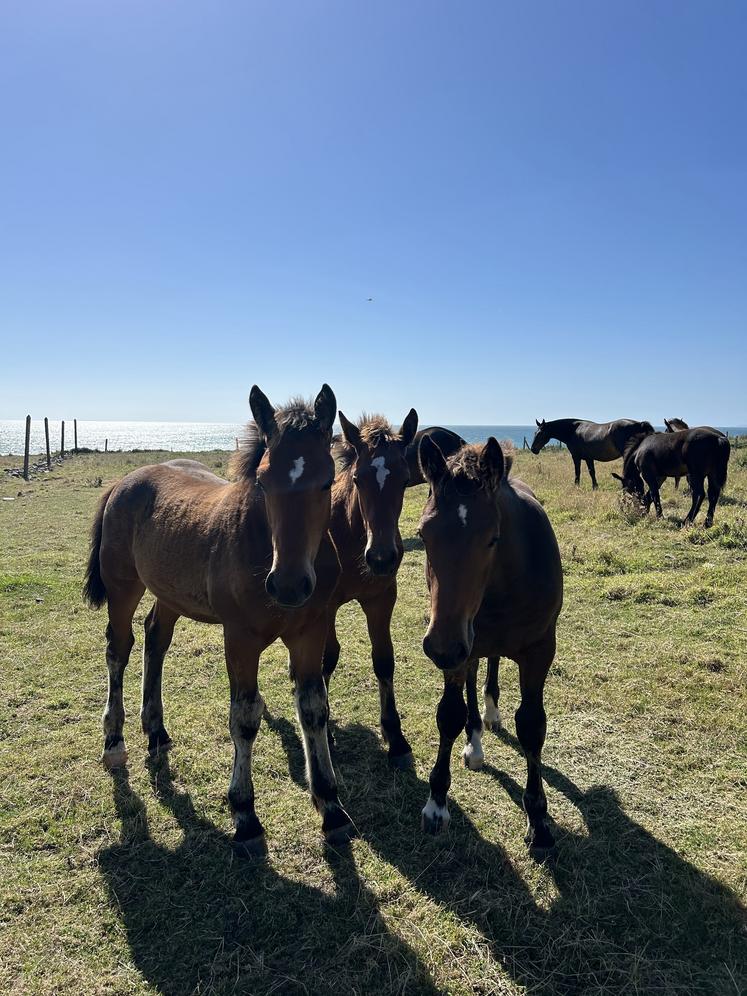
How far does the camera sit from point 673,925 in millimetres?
2574

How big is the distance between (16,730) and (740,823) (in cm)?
529

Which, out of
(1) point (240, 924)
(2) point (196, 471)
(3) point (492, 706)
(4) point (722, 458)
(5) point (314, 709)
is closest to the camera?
(1) point (240, 924)

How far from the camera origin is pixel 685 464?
11516 millimetres

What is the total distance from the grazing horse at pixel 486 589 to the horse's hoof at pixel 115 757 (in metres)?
2.31

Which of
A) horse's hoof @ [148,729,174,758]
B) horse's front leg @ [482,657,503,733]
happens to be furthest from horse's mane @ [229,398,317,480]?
horse's front leg @ [482,657,503,733]

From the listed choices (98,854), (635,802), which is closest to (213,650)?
(98,854)

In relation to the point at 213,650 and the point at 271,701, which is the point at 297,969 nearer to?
the point at 271,701

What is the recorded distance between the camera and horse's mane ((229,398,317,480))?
3.12 meters

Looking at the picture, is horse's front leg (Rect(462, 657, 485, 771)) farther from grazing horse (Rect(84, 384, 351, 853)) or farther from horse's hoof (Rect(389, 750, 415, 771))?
grazing horse (Rect(84, 384, 351, 853))

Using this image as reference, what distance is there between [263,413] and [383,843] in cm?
269

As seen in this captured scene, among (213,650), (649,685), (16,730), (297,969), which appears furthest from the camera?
(213,650)

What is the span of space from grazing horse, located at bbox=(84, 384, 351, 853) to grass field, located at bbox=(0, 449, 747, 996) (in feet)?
1.21

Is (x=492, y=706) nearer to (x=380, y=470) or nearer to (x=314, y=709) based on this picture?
(x=314, y=709)

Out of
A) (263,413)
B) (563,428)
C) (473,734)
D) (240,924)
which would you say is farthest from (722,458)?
(240,924)
